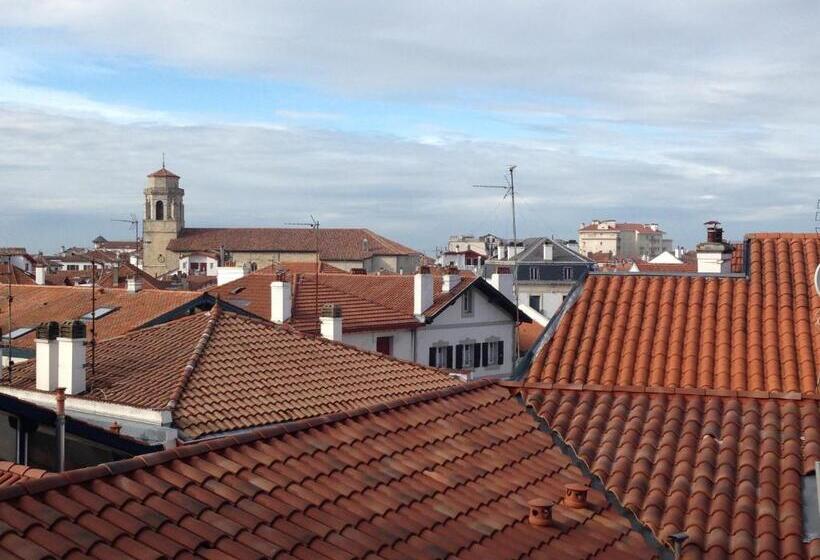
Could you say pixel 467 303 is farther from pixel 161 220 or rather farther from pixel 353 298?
pixel 161 220

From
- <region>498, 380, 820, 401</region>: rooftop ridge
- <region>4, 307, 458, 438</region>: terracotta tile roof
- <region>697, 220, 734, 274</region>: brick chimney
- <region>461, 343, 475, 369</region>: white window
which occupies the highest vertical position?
<region>697, 220, 734, 274</region>: brick chimney

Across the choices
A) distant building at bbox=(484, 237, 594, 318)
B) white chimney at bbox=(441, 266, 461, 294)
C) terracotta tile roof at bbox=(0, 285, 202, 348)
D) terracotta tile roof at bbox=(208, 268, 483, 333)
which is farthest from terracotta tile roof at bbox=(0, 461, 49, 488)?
distant building at bbox=(484, 237, 594, 318)

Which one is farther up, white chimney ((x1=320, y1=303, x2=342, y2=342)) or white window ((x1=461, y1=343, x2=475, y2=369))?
white chimney ((x1=320, y1=303, x2=342, y2=342))

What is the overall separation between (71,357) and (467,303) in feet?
69.8

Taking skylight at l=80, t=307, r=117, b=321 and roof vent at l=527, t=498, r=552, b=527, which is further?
skylight at l=80, t=307, r=117, b=321

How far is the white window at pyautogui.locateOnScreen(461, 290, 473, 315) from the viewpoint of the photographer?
3750 centimetres

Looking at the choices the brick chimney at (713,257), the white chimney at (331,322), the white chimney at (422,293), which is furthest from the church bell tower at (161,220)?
the brick chimney at (713,257)

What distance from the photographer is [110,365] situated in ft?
64.0

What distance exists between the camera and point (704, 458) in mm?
9117

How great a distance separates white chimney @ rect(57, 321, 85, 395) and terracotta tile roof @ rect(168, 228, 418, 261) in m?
88.4

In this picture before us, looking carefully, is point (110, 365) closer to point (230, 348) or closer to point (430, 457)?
point (230, 348)

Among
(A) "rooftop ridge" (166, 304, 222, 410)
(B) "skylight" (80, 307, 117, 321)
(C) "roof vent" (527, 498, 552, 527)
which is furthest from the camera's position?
(B) "skylight" (80, 307, 117, 321)

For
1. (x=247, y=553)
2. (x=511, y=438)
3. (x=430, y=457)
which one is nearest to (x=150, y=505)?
(x=247, y=553)

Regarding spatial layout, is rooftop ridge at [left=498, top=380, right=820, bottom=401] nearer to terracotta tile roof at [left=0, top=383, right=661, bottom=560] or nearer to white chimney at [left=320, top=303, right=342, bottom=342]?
terracotta tile roof at [left=0, top=383, right=661, bottom=560]
